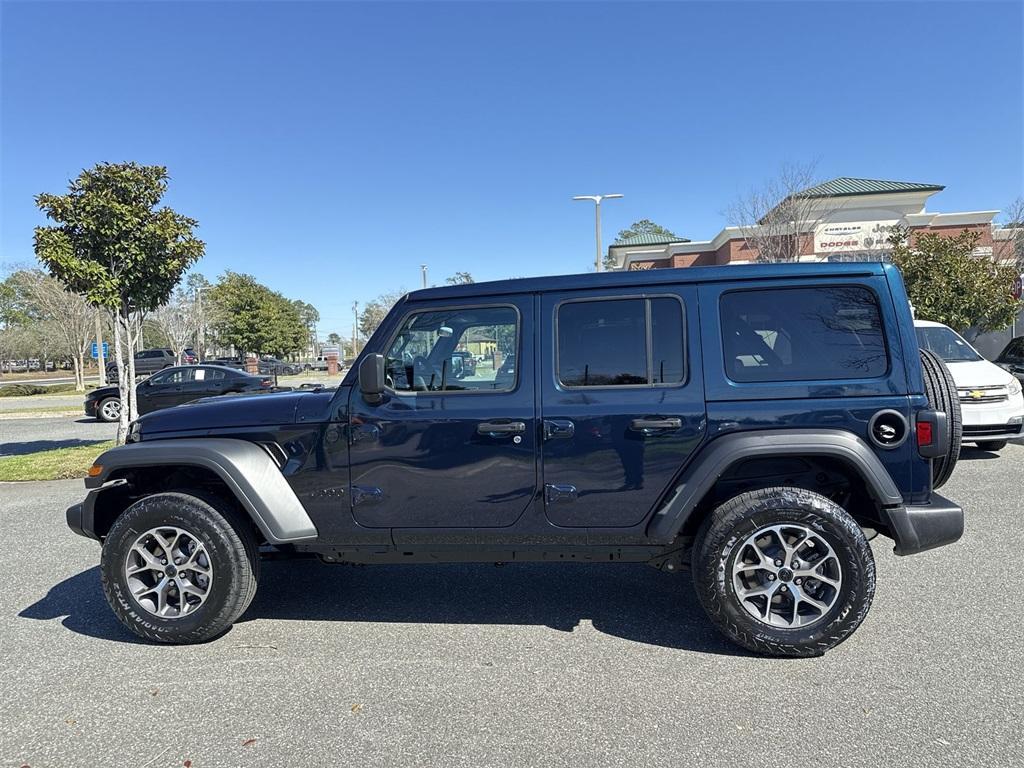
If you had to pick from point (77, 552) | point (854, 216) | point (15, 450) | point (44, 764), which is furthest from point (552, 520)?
point (854, 216)

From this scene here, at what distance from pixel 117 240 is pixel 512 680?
9165mm

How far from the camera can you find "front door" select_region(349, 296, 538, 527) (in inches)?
125

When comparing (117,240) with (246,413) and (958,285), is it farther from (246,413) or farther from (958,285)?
(958,285)

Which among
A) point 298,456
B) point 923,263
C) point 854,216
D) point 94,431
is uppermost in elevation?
point 854,216

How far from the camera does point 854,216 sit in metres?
23.7

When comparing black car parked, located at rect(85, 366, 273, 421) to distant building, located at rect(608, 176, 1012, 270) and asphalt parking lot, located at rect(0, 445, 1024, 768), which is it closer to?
asphalt parking lot, located at rect(0, 445, 1024, 768)

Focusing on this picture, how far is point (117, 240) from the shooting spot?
9023 mm

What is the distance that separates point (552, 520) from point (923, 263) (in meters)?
14.0

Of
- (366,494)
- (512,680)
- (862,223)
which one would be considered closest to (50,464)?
(366,494)

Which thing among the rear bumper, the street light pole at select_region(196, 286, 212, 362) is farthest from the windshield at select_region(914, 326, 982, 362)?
the street light pole at select_region(196, 286, 212, 362)

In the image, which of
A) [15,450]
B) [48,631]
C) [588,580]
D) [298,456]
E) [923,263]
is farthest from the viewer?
[923,263]

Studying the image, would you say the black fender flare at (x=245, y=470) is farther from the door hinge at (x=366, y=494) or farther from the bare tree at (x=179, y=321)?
the bare tree at (x=179, y=321)

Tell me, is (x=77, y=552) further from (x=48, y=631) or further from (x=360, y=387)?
(x=360, y=387)

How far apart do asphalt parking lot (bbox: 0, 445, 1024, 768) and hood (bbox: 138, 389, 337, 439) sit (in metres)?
1.22
